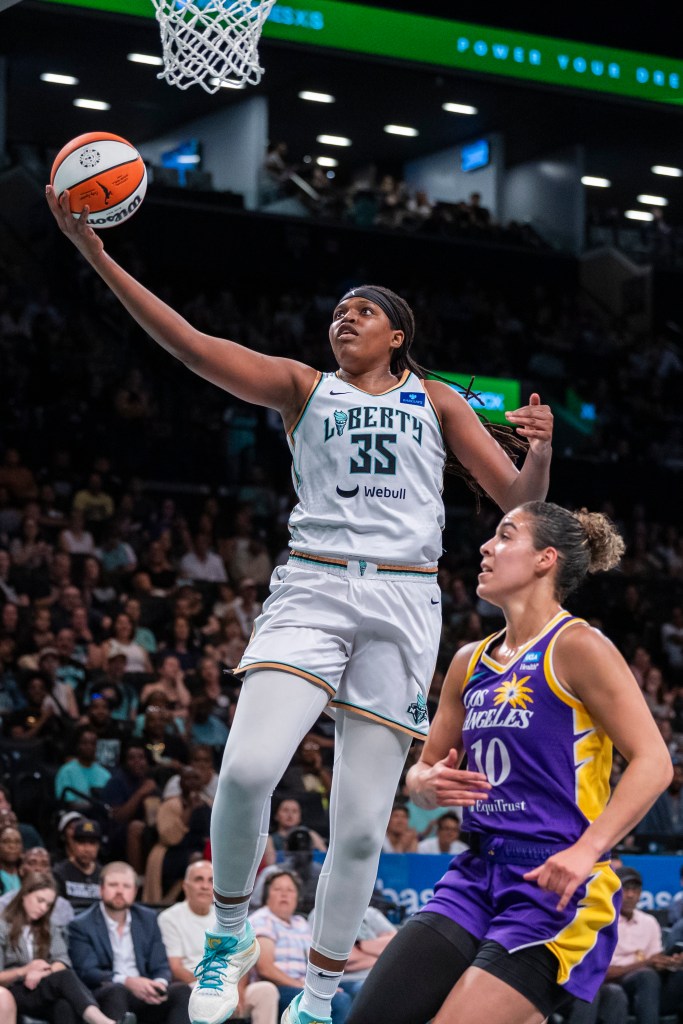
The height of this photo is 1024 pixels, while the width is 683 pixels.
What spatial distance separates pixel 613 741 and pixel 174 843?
23.5ft

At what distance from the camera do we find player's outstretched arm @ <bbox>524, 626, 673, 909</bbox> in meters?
3.87

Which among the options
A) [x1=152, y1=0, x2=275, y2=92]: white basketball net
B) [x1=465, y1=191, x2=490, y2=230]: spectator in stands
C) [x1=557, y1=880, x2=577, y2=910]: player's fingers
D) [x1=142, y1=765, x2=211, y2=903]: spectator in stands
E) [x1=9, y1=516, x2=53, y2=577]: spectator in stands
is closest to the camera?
[x1=557, y1=880, x2=577, y2=910]: player's fingers

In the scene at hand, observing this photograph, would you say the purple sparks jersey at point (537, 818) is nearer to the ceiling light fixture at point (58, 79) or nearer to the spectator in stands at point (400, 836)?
the spectator in stands at point (400, 836)

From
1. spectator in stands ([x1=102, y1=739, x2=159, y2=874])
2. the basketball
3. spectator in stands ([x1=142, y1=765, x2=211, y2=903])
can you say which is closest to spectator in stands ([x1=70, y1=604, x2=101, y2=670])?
spectator in stands ([x1=102, y1=739, x2=159, y2=874])

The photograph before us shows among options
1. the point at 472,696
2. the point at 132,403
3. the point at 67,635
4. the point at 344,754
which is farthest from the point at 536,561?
the point at 132,403

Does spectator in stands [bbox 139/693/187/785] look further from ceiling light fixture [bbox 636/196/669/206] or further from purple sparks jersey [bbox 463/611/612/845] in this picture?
ceiling light fixture [bbox 636/196/669/206]

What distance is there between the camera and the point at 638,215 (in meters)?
32.7

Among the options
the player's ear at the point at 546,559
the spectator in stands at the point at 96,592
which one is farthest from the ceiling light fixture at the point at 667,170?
the player's ear at the point at 546,559

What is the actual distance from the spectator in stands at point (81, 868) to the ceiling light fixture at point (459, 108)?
19177 mm

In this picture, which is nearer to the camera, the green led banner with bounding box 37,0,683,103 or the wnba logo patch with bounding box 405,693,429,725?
the wnba logo patch with bounding box 405,693,429,725

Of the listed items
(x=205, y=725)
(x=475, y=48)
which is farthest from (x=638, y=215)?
(x=205, y=725)

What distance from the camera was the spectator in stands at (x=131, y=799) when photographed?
10.8 meters

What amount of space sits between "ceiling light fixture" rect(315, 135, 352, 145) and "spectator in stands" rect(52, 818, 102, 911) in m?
20.8

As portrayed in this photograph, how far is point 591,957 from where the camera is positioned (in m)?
4.10
